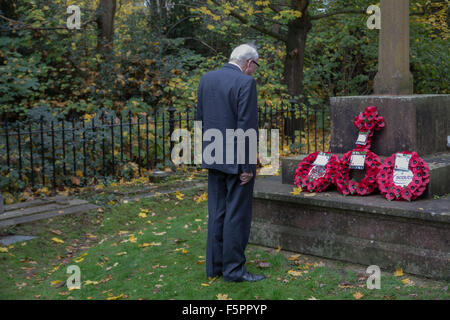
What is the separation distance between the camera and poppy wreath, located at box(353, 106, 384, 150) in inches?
219

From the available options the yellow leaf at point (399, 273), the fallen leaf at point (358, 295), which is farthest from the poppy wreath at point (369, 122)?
the fallen leaf at point (358, 295)

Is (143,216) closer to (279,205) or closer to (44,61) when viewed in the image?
(279,205)

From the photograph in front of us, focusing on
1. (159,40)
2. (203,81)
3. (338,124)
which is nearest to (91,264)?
(203,81)

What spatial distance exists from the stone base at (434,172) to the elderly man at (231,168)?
137 centimetres

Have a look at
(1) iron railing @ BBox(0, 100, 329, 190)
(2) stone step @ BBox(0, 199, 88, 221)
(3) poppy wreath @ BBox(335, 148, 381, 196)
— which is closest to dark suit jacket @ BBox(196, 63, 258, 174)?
(3) poppy wreath @ BBox(335, 148, 381, 196)

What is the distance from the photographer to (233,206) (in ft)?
14.5

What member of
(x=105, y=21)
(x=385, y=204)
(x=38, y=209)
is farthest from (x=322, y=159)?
(x=105, y=21)

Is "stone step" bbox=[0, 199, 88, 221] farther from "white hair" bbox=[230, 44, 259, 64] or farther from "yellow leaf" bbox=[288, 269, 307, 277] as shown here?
"white hair" bbox=[230, 44, 259, 64]

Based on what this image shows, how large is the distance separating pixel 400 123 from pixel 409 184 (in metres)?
0.90

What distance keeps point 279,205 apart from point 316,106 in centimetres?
1168

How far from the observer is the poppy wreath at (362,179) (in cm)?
509

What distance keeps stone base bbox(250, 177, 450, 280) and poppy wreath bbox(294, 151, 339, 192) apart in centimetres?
11

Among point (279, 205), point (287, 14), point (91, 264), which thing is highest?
point (287, 14)

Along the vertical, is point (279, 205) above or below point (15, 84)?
below
